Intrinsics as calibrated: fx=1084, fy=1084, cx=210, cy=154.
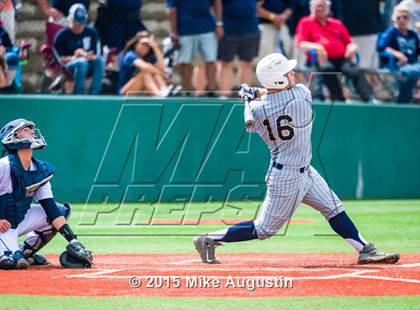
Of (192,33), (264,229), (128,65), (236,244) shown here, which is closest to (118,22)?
(128,65)

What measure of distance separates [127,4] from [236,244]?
5.62 m

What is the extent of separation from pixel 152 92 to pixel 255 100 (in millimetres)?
7101

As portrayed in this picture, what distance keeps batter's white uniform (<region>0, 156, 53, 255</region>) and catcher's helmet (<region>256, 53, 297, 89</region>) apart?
2.21 meters

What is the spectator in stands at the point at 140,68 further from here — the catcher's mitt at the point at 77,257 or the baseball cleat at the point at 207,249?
the catcher's mitt at the point at 77,257

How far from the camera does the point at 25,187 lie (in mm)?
9742

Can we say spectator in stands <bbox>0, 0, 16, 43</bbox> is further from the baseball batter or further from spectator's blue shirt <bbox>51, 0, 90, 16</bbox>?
the baseball batter

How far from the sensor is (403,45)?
1870 centimetres

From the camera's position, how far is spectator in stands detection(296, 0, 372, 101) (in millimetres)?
17781

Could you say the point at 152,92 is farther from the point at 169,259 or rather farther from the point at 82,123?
the point at 169,259

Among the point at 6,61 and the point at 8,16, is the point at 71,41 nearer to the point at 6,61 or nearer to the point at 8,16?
the point at 8,16

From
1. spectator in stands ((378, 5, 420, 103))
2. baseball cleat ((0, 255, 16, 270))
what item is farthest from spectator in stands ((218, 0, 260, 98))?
baseball cleat ((0, 255, 16, 270))

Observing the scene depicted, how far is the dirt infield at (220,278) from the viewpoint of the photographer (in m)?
8.39

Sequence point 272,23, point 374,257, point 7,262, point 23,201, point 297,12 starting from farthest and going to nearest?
1. point 297,12
2. point 272,23
3. point 374,257
4. point 23,201
5. point 7,262

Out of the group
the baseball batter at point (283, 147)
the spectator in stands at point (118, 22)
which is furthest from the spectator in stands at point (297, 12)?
the baseball batter at point (283, 147)
